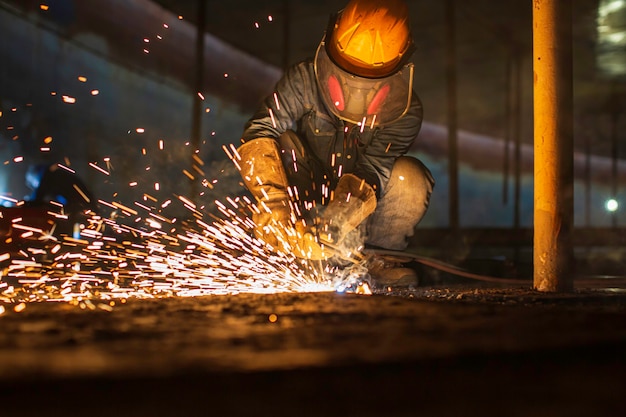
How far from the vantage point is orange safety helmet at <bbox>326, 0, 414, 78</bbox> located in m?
3.07

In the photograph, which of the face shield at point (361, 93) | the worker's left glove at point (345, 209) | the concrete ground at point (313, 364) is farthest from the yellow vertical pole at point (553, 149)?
the concrete ground at point (313, 364)

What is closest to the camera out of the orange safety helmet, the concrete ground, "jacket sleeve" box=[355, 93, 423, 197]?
the concrete ground

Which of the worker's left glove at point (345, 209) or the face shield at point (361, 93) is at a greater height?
the face shield at point (361, 93)

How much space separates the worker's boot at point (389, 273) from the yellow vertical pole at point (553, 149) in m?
0.66

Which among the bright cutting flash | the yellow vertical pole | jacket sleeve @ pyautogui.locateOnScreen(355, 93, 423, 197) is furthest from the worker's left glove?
the bright cutting flash

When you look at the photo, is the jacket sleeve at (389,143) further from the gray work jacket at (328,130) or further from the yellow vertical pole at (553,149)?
the yellow vertical pole at (553,149)

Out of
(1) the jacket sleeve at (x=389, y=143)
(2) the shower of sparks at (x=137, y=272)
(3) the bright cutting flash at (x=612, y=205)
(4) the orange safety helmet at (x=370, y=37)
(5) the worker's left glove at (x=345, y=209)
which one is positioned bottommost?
(2) the shower of sparks at (x=137, y=272)

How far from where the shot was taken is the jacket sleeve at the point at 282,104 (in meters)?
3.41

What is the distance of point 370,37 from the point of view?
3.08 m

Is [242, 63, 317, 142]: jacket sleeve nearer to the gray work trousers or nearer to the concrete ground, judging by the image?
the gray work trousers

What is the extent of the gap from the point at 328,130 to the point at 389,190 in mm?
456

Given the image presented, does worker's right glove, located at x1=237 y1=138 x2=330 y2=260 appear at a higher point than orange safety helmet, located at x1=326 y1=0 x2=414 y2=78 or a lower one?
lower

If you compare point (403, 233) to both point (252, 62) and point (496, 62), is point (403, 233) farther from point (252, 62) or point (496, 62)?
point (496, 62)

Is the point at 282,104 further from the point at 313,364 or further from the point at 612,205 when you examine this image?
the point at 612,205
